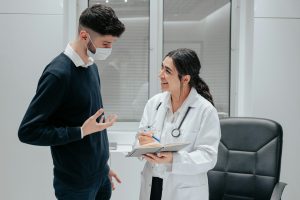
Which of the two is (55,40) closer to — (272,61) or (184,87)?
(184,87)

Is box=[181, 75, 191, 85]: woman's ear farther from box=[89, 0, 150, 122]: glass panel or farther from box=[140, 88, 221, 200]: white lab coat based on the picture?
box=[89, 0, 150, 122]: glass panel

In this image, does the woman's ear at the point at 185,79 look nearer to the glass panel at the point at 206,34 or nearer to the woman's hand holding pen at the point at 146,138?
the woman's hand holding pen at the point at 146,138

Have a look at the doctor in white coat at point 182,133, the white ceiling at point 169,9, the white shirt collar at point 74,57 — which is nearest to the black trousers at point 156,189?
the doctor in white coat at point 182,133

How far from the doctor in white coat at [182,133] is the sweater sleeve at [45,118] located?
1.48 feet

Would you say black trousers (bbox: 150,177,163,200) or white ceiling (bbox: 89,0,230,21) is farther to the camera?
white ceiling (bbox: 89,0,230,21)

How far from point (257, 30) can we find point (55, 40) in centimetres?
194

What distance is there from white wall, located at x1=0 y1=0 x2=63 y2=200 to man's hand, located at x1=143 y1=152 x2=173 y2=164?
70.1 inches

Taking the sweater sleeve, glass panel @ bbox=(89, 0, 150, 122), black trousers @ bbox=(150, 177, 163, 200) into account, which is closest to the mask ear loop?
the sweater sleeve

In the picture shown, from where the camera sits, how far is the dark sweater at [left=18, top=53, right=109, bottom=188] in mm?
1396

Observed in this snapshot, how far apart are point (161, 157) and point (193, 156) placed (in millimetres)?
166

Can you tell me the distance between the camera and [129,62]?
3332 millimetres

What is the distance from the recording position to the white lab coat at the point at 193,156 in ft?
5.30

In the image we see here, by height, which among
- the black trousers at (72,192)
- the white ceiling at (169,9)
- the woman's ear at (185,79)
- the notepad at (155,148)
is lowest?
the black trousers at (72,192)

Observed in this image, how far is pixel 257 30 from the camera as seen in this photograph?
9.89 feet
